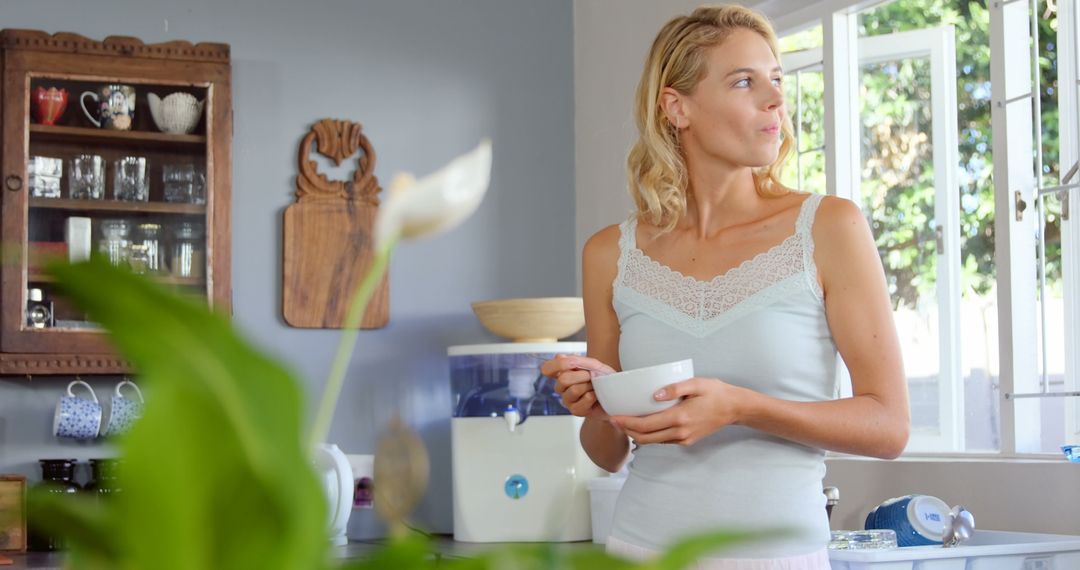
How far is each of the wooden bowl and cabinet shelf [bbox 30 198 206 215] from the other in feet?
2.52

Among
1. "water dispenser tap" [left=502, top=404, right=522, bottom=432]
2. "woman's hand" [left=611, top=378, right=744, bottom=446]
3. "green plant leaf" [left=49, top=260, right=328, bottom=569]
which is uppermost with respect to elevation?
"green plant leaf" [left=49, top=260, right=328, bottom=569]

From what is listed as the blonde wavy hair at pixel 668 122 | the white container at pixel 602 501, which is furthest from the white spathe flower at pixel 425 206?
the white container at pixel 602 501

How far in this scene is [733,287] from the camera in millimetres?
1359

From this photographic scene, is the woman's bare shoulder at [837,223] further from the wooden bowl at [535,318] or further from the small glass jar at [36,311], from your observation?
the small glass jar at [36,311]

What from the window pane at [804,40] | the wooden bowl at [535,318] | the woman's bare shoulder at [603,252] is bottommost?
the wooden bowl at [535,318]

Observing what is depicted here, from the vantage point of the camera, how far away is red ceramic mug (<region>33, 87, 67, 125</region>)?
3.04 metres

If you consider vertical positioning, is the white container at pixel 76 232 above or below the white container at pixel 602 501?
above

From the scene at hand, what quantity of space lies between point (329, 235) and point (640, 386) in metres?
2.22

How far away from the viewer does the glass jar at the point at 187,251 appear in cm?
313

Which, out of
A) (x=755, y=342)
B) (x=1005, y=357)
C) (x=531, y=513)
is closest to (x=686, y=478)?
(x=755, y=342)

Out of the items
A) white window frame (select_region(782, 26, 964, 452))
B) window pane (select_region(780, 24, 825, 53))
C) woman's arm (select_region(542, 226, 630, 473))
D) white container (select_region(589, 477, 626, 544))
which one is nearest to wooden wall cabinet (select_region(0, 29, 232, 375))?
white container (select_region(589, 477, 626, 544))

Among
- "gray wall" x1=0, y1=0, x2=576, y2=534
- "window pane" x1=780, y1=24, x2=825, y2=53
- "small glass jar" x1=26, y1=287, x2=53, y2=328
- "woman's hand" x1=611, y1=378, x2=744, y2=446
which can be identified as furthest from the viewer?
"gray wall" x1=0, y1=0, x2=576, y2=534

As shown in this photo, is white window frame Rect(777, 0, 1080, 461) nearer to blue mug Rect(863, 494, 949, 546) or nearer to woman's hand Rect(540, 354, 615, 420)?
blue mug Rect(863, 494, 949, 546)

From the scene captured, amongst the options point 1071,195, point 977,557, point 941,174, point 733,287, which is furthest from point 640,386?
point 941,174
